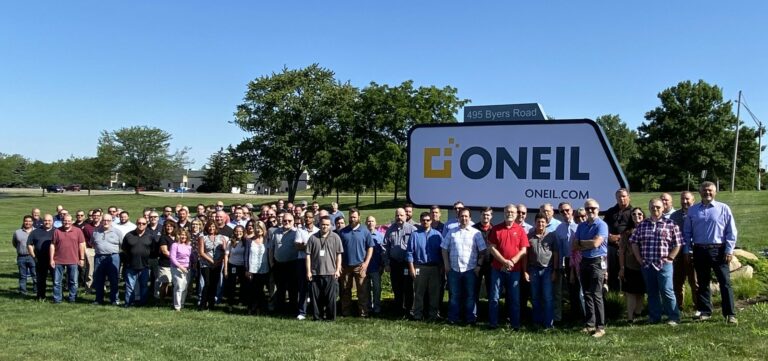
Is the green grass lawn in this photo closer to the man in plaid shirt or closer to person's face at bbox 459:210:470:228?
the man in plaid shirt

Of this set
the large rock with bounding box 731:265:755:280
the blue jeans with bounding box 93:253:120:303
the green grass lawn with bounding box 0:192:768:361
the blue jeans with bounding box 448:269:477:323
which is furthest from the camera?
the blue jeans with bounding box 93:253:120:303

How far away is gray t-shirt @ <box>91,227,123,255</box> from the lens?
11.2 meters

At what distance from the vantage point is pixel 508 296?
28.4 ft

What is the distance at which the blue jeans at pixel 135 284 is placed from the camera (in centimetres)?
1095

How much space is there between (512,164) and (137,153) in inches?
2764

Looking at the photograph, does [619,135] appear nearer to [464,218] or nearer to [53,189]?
[53,189]

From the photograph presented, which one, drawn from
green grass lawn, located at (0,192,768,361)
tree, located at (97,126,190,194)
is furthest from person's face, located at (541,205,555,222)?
tree, located at (97,126,190,194)

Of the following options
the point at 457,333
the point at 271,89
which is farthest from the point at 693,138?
the point at 457,333

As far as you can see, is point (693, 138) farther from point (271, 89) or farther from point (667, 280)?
point (667, 280)

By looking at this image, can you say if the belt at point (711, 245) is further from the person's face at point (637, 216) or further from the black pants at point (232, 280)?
the black pants at point (232, 280)

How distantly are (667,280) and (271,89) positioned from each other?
49.0m

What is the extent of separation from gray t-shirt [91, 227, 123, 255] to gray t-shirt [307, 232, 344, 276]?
13.5ft

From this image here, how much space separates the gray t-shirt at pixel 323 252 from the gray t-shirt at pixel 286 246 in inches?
28.5

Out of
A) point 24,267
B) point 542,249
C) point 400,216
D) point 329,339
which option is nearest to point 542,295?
point 542,249
